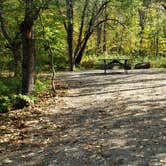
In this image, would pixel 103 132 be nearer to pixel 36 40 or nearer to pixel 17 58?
pixel 36 40

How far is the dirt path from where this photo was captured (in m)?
6.85

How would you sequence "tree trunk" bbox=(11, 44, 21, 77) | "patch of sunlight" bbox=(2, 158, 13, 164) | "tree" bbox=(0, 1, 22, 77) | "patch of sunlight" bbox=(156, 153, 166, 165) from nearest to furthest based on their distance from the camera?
"patch of sunlight" bbox=(156, 153, 166, 165) → "patch of sunlight" bbox=(2, 158, 13, 164) → "tree trunk" bbox=(11, 44, 21, 77) → "tree" bbox=(0, 1, 22, 77)

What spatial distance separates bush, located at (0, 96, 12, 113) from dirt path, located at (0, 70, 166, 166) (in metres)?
1.24

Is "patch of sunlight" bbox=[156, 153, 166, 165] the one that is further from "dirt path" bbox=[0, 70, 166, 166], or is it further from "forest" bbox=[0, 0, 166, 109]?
"forest" bbox=[0, 0, 166, 109]

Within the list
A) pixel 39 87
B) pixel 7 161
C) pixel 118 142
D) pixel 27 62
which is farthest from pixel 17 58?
pixel 7 161

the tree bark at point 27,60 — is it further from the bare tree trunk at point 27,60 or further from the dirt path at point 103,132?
the dirt path at point 103,132

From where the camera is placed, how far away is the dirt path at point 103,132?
6852mm

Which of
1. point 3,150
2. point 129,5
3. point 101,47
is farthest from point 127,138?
point 101,47

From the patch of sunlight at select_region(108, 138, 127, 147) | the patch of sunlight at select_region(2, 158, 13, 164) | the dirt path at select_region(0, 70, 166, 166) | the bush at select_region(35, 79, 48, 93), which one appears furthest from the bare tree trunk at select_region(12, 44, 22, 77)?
the patch of sunlight at select_region(2, 158, 13, 164)

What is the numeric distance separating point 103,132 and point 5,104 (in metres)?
4.26

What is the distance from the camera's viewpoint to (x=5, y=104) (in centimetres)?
1180

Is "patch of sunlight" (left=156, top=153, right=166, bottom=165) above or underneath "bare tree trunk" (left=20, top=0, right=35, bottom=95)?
underneath

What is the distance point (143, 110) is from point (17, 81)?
21.8 feet

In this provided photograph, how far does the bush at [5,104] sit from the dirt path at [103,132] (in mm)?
1242
